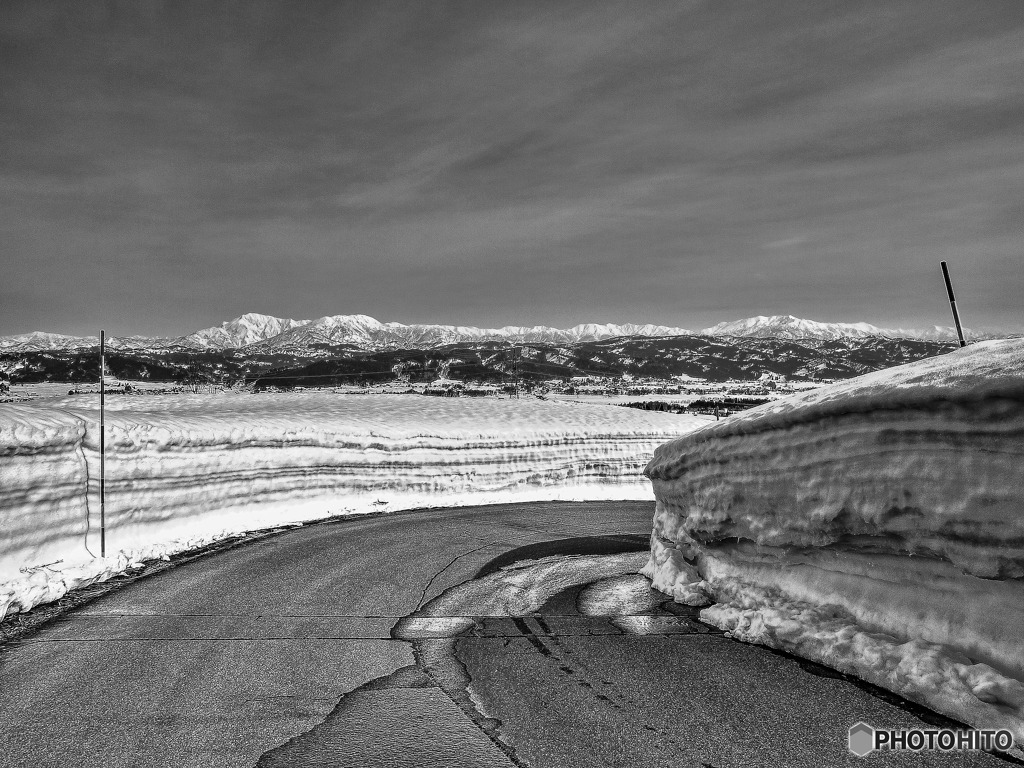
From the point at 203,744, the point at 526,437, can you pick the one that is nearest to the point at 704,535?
the point at 203,744

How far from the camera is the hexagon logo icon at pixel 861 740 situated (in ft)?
13.7

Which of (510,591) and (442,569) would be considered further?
(442,569)

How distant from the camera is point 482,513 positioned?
1602 centimetres

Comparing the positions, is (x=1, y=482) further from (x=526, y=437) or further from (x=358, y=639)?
(x=526, y=437)

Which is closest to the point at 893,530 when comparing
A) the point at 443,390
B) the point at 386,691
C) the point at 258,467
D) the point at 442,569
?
the point at 386,691

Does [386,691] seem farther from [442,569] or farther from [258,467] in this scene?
[258,467]

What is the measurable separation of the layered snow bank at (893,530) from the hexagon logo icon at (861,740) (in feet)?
2.13

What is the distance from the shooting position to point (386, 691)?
17.4 ft

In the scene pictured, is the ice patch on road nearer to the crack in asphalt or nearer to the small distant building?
the crack in asphalt

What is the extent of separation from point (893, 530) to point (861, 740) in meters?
1.89

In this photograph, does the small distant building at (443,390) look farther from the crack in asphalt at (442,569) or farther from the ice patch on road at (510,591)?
the ice patch on road at (510,591)

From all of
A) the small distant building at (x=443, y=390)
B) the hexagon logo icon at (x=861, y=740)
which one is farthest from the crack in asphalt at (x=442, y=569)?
the small distant building at (x=443, y=390)

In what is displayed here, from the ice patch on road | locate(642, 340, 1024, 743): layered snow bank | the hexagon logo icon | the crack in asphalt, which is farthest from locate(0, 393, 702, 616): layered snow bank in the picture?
locate(642, 340, 1024, 743): layered snow bank

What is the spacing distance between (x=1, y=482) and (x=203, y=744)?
23.8ft
